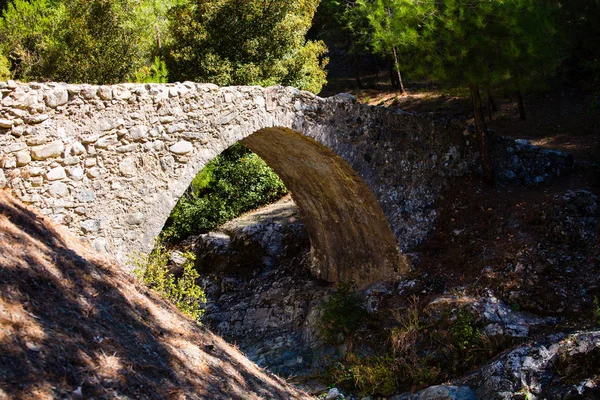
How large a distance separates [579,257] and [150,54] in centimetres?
1292

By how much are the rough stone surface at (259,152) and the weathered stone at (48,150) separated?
1cm

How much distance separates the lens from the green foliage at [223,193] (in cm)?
1642

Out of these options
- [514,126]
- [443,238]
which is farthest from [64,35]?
[514,126]

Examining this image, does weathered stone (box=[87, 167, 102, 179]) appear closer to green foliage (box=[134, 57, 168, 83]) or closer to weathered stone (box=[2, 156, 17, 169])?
weathered stone (box=[2, 156, 17, 169])

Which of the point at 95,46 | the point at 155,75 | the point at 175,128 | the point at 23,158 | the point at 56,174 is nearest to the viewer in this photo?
the point at 23,158

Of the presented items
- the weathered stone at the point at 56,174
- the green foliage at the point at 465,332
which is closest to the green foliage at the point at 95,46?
the weathered stone at the point at 56,174

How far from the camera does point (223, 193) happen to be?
16.8 m

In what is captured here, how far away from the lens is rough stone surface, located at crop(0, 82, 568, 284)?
710 cm

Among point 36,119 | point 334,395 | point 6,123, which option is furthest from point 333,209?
point 6,123

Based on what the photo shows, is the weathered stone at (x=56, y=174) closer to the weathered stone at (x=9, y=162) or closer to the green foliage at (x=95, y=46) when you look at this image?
the weathered stone at (x=9, y=162)

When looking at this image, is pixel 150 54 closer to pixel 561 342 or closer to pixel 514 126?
pixel 514 126

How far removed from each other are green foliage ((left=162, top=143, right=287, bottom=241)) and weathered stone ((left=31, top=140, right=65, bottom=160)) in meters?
9.28

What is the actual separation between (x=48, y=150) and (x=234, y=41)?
10428 mm

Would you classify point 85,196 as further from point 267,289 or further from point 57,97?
point 267,289
